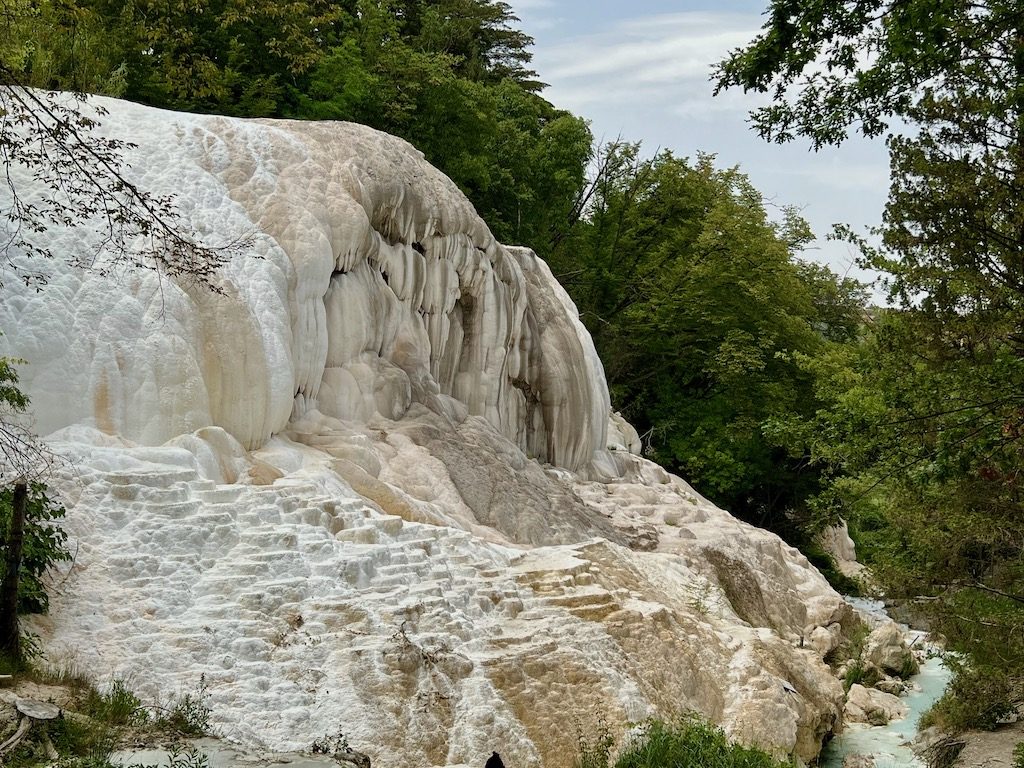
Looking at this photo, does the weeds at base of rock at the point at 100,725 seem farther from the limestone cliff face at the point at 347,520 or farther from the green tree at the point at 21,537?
the green tree at the point at 21,537

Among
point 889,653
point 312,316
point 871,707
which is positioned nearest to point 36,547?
point 312,316

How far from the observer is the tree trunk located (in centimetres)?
716

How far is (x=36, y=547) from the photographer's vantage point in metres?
7.98

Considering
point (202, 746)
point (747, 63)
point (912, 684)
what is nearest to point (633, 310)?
point (912, 684)

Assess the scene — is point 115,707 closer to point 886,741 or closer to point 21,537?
point 21,537

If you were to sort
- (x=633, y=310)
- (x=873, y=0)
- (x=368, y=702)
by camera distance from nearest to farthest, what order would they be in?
(x=873, y=0) → (x=368, y=702) → (x=633, y=310)

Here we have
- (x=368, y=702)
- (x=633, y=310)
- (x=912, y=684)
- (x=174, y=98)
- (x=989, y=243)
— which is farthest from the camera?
(x=633, y=310)

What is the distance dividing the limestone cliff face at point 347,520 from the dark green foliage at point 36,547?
0.20 metres

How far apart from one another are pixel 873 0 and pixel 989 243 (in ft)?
10.1

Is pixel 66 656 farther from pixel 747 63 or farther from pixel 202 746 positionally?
pixel 747 63

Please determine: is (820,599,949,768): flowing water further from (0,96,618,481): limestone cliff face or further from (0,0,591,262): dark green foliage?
(0,0,591,262): dark green foliage

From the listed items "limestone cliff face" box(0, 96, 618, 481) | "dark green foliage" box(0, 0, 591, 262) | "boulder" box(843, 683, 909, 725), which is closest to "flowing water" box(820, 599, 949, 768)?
"boulder" box(843, 683, 909, 725)

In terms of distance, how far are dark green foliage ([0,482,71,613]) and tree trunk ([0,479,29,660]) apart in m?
0.35

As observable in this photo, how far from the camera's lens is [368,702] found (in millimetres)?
8148
